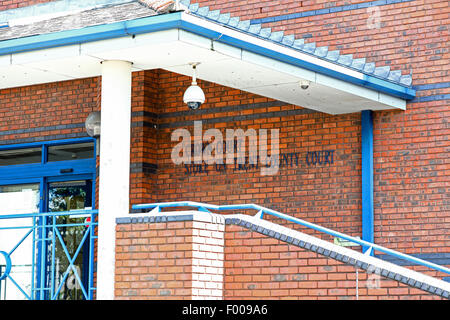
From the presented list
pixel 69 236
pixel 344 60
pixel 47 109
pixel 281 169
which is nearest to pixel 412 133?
pixel 344 60

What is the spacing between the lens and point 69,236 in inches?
516

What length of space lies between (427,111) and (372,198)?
136 centimetres

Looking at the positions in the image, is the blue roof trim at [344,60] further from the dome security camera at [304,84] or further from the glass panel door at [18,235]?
the glass panel door at [18,235]

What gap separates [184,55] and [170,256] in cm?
211

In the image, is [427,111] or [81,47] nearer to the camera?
[81,47]

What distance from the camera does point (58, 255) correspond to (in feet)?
42.7

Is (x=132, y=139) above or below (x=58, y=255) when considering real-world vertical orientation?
above

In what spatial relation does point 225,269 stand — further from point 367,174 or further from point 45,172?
point 45,172

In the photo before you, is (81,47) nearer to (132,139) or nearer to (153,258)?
(153,258)

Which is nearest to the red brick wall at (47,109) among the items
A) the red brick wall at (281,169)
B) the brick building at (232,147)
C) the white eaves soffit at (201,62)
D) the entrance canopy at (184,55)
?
the brick building at (232,147)

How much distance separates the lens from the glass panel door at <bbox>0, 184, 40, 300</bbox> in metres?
13.2
